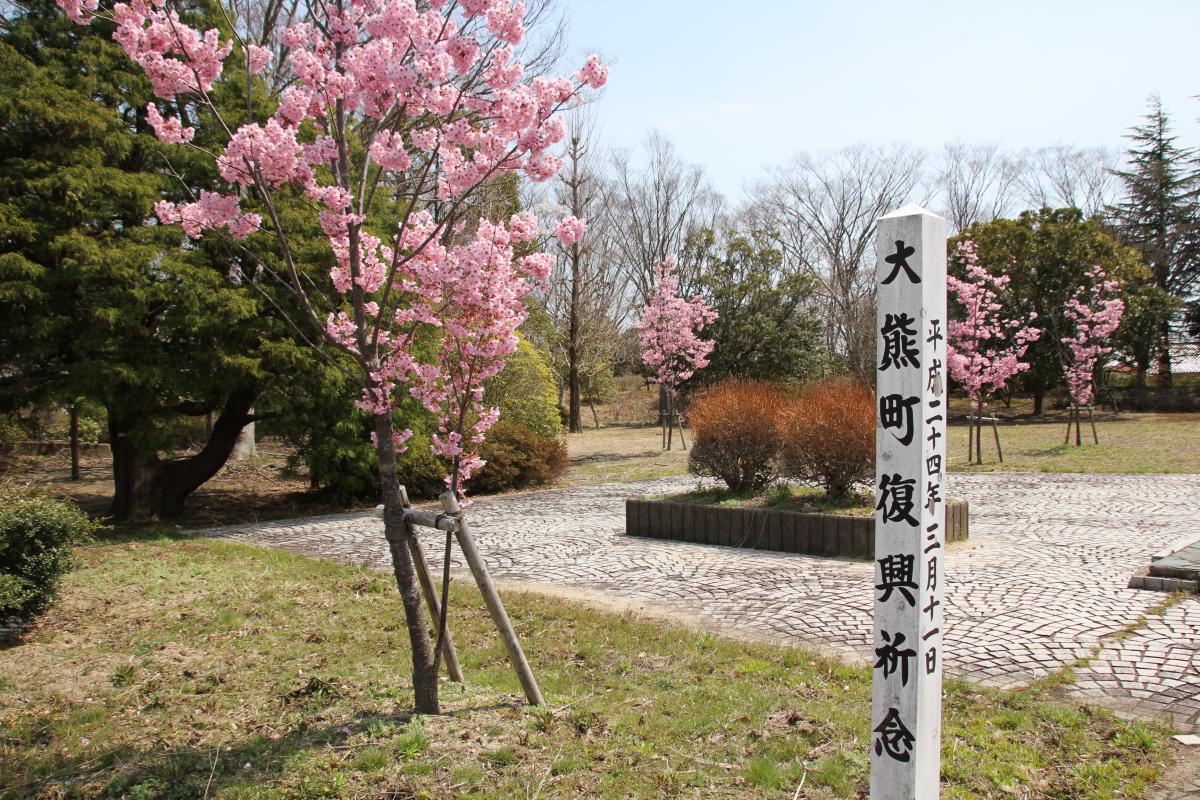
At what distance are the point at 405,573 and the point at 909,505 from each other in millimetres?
2221

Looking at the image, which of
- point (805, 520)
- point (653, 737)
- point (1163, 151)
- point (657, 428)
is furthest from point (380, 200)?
point (1163, 151)

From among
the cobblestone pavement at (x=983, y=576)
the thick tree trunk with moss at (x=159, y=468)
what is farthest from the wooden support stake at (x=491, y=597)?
the thick tree trunk with moss at (x=159, y=468)

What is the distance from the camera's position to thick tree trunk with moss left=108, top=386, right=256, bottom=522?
35.3 feet

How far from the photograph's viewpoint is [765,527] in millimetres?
8375

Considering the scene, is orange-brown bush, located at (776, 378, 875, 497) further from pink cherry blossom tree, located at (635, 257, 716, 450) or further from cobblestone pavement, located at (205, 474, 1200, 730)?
pink cherry blossom tree, located at (635, 257, 716, 450)

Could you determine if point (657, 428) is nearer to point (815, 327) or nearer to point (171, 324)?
point (815, 327)

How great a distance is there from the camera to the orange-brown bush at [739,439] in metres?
9.34

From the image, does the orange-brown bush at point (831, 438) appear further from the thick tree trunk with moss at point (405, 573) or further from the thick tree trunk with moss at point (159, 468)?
the thick tree trunk with moss at point (159, 468)

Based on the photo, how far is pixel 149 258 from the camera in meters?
9.52

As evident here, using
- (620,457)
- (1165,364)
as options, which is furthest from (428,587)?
(1165,364)

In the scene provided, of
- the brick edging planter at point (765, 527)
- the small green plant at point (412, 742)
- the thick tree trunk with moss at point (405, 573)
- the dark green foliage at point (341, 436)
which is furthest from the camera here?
the dark green foliage at point (341, 436)

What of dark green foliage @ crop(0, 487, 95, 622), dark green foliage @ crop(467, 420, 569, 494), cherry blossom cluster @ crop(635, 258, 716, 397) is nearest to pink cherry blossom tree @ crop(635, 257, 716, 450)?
cherry blossom cluster @ crop(635, 258, 716, 397)

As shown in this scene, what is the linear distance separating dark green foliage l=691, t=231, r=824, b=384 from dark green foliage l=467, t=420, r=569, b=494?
14.8 m

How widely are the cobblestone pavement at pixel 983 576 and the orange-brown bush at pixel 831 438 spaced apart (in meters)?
1.21
